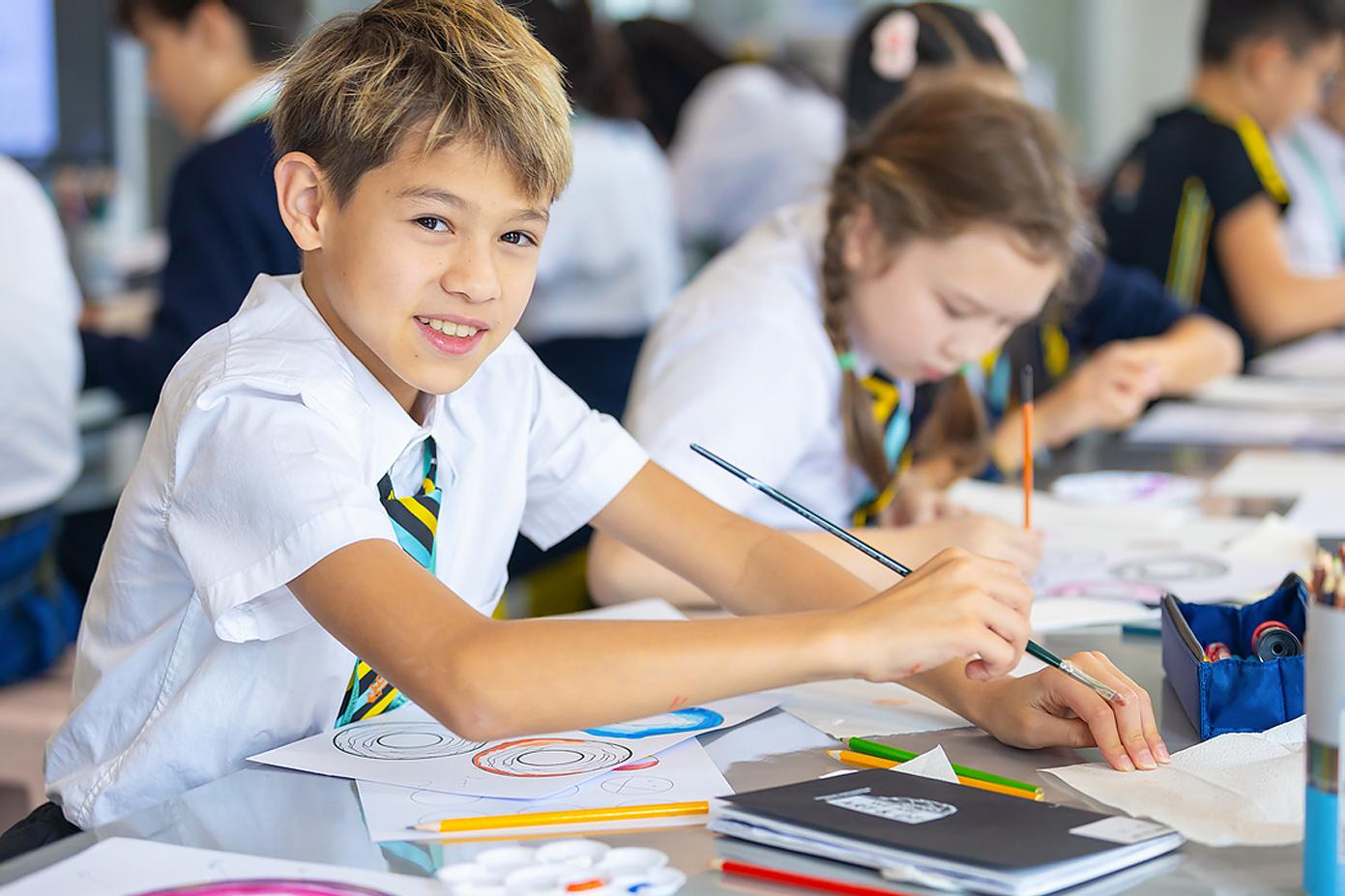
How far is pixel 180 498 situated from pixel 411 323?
0.58 feet

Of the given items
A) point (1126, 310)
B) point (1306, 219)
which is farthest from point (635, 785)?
point (1306, 219)

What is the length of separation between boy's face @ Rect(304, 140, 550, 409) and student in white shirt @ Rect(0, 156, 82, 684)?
1.14 meters

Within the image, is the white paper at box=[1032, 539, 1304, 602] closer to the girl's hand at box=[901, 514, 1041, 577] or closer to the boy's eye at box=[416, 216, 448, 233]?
the girl's hand at box=[901, 514, 1041, 577]

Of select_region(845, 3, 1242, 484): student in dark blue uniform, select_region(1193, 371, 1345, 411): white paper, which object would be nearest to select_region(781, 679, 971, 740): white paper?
select_region(845, 3, 1242, 484): student in dark blue uniform

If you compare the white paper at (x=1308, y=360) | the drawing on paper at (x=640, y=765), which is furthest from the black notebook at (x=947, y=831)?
the white paper at (x=1308, y=360)

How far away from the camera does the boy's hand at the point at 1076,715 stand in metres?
0.96

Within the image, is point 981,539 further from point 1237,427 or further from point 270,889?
point 1237,427

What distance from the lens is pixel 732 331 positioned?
158 cm

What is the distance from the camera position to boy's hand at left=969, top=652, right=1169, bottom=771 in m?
0.96

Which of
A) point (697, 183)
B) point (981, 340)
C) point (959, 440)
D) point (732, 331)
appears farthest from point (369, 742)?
point (697, 183)

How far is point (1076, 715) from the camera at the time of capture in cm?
99

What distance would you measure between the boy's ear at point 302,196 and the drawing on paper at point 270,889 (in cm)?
45

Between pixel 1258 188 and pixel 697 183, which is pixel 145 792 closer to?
pixel 1258 188

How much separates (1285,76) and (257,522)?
8.98 feet
